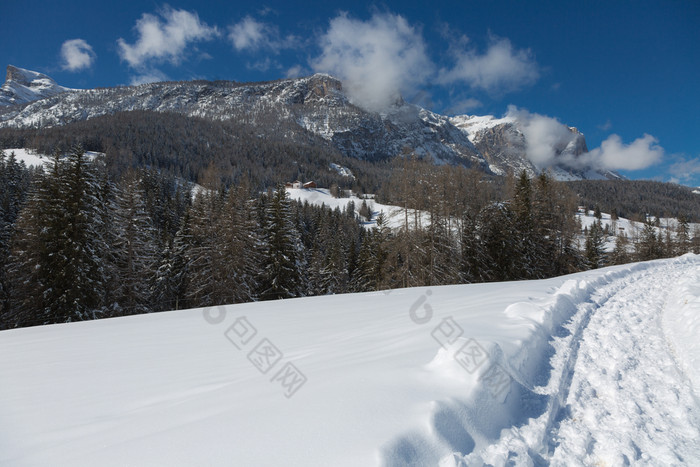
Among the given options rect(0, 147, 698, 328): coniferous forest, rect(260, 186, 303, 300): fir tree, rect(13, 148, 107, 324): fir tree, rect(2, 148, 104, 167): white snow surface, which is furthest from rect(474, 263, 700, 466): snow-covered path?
rect(2, 148, 104, 167): white snow surface

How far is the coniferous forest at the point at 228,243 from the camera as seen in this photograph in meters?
14.5

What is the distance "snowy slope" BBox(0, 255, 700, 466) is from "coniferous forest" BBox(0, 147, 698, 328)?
11.2 m

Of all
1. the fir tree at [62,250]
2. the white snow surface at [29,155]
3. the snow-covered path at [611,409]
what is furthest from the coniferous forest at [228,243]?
the white snow surface at [29,155]

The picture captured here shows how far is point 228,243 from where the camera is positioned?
19.7 meters

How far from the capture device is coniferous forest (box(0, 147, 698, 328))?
47.7 feet

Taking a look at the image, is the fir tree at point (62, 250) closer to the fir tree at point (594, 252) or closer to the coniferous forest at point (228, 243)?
the coniferous forest at point (228, 243)

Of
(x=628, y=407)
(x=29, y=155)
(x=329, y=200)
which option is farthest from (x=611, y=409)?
(x=29, y=155)

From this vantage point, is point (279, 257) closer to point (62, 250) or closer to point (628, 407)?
point (62, 250)

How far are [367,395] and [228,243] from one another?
18845 mm

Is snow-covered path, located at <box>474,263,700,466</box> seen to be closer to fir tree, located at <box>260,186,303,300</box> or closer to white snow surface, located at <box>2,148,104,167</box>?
fir tree, located at <box>260,186,303,300</box>

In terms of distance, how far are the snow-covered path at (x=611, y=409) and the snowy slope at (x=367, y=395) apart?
0.7 inches

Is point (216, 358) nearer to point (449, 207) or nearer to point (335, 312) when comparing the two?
point (335, 312)

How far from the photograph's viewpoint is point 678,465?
2289 mm

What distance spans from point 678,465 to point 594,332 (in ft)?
11.5
